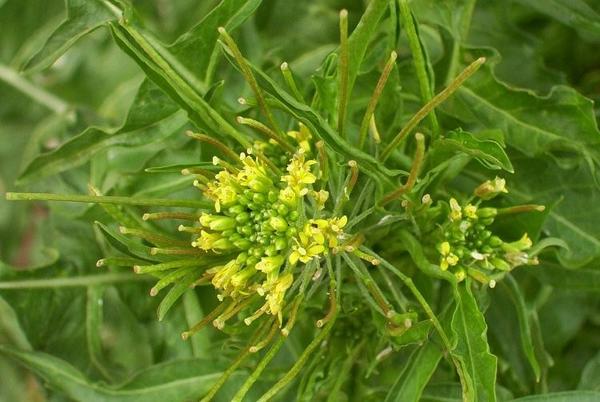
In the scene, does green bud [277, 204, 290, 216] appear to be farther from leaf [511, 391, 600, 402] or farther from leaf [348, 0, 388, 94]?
leaf [511, 391, 600, 402]

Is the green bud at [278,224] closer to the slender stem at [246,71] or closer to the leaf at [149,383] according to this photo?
the slender stem at [246,71]

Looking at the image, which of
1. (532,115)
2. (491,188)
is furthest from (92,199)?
(532,115)

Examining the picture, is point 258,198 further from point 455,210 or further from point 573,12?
point 573,12

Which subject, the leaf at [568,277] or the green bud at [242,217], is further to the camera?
the leaf at [568,277]

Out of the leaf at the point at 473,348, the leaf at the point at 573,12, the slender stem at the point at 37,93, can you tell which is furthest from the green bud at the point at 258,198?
the slender stem at the point at 37,93

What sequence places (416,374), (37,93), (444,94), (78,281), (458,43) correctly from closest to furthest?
(444,94)
(416,374)
(458,43)
(78,281)
(37,93)
